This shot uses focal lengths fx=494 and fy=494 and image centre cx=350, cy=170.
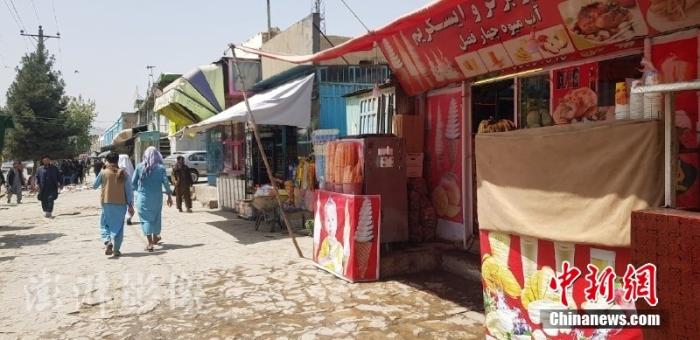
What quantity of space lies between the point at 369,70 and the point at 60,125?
3059cm

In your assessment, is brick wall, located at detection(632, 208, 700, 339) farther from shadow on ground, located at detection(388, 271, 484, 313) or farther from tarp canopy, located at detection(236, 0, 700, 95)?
shadow on ground, located at detection(388, 271, 484, 313)

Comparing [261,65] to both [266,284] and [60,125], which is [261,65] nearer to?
[266,284]

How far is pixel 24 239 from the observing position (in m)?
9.94

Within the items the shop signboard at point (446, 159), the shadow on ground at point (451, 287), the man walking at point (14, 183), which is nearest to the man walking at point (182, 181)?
the shop signboard at point (446, 159)

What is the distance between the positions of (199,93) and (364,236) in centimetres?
818

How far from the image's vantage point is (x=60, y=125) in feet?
110

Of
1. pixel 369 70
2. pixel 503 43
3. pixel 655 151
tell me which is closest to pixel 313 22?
pixel 369 70

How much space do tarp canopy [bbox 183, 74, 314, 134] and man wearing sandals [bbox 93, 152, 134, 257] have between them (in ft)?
6.43

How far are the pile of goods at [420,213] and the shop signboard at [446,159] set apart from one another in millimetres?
179

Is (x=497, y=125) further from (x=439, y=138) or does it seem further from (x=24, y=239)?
(x=24, y=239)

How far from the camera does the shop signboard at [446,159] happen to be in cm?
636

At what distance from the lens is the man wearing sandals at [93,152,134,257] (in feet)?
25.1

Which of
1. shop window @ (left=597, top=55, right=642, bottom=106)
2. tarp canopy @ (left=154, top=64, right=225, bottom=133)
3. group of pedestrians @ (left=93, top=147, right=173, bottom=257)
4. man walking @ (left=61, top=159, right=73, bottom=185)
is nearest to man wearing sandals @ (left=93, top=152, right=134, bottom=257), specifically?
group of pedestrians @ (left=93, top=147, right=173, bottom=257)

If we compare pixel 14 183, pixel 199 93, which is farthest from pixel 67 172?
pixel 199 93
